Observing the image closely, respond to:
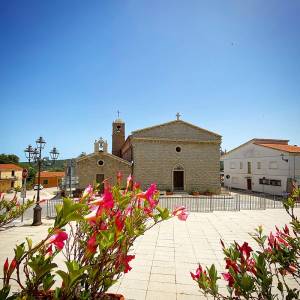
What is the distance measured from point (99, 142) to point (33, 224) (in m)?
15.5

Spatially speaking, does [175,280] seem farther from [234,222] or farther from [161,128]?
[161,128]

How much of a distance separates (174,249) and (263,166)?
25.4 metres

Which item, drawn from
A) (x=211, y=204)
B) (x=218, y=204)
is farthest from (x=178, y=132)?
(x=211, y=204)

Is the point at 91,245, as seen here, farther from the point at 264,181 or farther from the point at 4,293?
the point at 264,181

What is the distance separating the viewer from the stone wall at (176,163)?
1046 inches

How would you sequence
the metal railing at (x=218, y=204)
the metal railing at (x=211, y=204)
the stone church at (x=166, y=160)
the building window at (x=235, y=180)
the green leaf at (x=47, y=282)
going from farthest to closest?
1. the building window at (x=235, y=180)
2. the stone church at (x=166, y=160)
3. the metal railing at (x=218, y=204)
4. the metal railing at (x=211, y=204)
5. the green leaf at (x=47, y=282)

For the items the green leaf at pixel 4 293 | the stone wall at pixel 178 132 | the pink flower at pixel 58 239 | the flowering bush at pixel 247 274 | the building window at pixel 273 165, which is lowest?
the flowering bush at pixel 247 274

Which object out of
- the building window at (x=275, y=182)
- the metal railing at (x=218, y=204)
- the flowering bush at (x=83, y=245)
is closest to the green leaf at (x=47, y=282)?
the flowering bush at (x=83, y=245)

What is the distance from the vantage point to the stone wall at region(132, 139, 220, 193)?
26.6 meters

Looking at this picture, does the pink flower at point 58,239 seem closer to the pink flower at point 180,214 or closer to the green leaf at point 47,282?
the green leaf at point 47,282

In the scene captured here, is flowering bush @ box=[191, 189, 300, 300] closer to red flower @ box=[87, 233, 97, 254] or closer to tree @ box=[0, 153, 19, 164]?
red flower @ box=[87, 233, 97, 254]

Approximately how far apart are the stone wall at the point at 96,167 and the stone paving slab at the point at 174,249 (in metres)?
13.3

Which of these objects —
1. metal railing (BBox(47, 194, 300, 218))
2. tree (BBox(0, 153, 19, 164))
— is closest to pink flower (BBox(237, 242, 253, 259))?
metal railing (BBox(47, 194, 300, 218))

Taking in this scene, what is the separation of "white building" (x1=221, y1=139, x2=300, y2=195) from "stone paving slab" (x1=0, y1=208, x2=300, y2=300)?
1227cm
